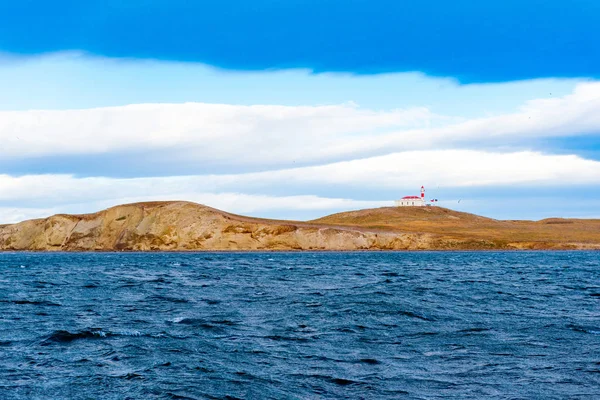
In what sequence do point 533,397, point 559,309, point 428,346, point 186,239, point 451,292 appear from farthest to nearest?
point 186,239 → point 451,292 → point 559,309 → point 428,346 → point 533,397

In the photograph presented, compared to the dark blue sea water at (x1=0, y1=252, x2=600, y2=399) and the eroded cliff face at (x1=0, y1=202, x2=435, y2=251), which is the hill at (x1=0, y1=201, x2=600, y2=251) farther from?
the dark blue sea water at (x1=0, y1=252, x2=600, y2=399)

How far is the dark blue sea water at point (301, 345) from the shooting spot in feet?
54.3

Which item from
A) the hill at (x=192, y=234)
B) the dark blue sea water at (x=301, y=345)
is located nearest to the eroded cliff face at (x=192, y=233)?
the hill at (x=192, y=234)

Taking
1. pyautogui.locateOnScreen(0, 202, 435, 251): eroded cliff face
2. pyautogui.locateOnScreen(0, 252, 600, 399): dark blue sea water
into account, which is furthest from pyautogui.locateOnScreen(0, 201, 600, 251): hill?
pyautogui.locateOnScreen(0, 252, 600, 399): dark blue sea water

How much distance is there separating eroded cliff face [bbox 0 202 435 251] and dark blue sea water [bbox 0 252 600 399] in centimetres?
12216

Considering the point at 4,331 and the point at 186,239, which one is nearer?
the point at 4,331

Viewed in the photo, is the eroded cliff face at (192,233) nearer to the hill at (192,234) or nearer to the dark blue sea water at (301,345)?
the hill at (192,234)

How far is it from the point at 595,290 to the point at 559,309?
12793 mm

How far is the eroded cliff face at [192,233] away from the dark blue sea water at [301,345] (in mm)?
122164

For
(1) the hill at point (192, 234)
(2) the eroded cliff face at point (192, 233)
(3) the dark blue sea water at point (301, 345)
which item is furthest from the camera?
(1) the hill at point (192, 234)

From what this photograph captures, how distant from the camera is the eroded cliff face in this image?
16238 centimetres

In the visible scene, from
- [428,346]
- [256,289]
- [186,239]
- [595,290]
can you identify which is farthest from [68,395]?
[186,239]

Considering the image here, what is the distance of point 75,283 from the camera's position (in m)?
51.2

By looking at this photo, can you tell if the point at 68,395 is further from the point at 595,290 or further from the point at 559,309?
the point at 595,290
